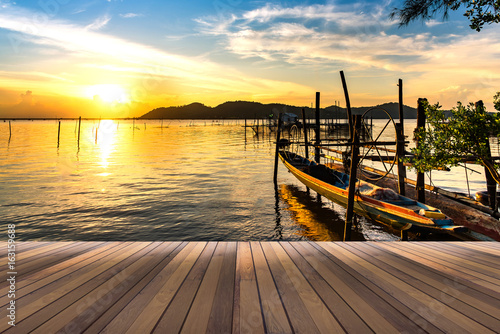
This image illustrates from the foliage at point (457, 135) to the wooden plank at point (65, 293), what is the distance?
6578mm

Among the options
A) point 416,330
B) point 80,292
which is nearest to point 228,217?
point 80,292

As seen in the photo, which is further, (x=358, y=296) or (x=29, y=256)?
(x=29, y=256)

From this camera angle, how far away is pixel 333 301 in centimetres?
290

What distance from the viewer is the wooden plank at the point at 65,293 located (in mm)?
2539

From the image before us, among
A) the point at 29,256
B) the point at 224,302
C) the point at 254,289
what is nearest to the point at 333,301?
the point at 254,289

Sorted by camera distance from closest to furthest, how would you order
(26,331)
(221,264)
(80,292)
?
(26,331) → (80,292) → (221,264)

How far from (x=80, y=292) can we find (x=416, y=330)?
315cm

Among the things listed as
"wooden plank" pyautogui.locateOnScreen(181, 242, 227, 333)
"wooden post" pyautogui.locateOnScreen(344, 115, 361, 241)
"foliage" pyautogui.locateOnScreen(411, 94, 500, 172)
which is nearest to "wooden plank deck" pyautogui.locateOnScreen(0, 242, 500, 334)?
"wooden plank" pyautogui.locateOnScreen(181, 242, 227, 333)

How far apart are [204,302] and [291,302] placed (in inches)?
32.4

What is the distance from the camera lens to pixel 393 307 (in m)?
2.79

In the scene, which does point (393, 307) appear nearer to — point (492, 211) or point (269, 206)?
point (492, 211)

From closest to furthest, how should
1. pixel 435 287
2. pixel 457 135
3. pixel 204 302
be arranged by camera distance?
1. pixel 204 302
2. pixel 435 287
3. pixel 457 135

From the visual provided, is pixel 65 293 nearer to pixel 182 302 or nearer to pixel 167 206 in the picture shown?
pixel 182 302

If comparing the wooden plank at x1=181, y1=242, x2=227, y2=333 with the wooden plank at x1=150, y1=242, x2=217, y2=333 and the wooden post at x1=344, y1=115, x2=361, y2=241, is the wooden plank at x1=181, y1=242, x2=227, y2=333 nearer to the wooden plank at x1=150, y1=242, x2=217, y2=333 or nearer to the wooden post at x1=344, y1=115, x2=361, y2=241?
the wooden plank at x1=150, y1=242, x2=217, y2=333
